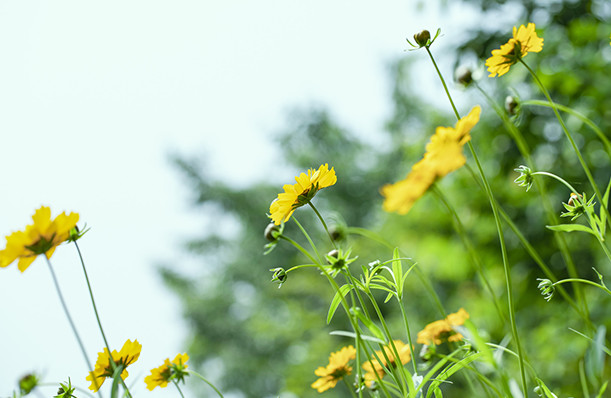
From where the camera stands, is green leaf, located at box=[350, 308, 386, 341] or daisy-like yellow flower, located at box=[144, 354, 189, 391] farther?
daisy-like yellow flower, located at box=[144, 354, 189, 391]

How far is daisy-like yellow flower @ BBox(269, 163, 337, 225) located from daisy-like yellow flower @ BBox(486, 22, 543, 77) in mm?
180

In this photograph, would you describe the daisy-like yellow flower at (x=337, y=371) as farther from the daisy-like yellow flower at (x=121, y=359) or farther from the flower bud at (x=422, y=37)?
the flower bud at (x=422, y=37)

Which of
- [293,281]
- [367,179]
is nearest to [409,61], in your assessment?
[367,179]

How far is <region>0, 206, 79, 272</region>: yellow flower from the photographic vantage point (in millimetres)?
350

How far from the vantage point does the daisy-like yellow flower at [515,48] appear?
433 mm

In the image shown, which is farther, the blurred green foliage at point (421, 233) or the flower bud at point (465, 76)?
the blurred green foliage at point (421, 233)

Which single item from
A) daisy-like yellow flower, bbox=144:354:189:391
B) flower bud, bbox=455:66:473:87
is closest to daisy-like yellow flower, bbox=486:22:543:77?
flower bud, bbox=455:66:473:87

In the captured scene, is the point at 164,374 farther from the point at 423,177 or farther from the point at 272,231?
the point at 423,177

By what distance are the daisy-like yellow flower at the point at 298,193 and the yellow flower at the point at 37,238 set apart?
158mm

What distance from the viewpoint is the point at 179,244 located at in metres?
6.93

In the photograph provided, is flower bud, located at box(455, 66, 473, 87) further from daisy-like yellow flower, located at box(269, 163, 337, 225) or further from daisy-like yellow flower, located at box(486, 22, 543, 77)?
daisy-like yellow flower, located at box(269, 163, 337, 225)

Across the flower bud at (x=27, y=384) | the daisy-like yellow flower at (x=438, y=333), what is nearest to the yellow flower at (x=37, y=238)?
the flower bud at (x=27, y=384)

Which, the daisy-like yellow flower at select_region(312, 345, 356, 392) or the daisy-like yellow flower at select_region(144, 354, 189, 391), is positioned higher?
the daisy-like yellow flower at select_region(144, 354, 189, 391)

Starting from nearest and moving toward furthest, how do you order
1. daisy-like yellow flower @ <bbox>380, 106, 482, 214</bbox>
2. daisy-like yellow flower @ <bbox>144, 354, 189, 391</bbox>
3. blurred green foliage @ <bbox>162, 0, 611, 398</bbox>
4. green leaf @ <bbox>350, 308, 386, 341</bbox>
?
1. daisy-like yellow flower @ <bbox>380, 106, 482, 214</bbox>
2. green leaf @ <bbox>350, 308, 386, 341</bbox>
3. daisy-like yellow flower @ <bbox>144, 354, 189, 391</bbox>
4. blurred green foliage @ <bbox>162, 0, 611, 398</bbox>
